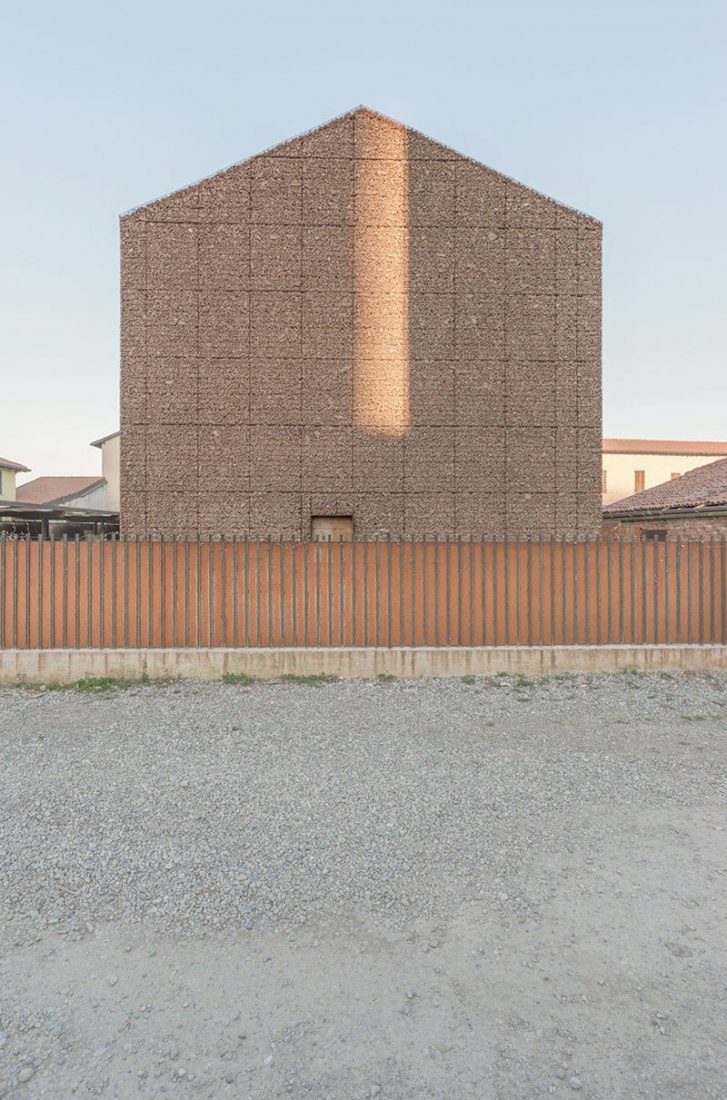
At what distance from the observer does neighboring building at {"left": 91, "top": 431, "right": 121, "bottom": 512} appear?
1505 inches

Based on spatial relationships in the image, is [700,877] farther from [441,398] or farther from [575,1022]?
[441,398]

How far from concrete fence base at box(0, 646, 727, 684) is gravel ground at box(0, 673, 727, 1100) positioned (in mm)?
2438

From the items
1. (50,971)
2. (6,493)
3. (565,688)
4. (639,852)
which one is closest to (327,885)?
(50,971)

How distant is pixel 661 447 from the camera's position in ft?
150

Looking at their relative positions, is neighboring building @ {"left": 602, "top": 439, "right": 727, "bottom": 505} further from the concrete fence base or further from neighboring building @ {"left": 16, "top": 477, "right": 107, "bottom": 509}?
neighboring building @ {"left": 16, "top": 477, "right": 107, "bottom": 509}

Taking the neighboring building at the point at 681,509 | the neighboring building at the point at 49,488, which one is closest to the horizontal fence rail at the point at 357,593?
the neighboring building at the point at 681,509

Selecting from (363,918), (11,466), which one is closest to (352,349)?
(363,918)

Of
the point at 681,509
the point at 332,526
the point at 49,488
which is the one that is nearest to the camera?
the point at 332,526

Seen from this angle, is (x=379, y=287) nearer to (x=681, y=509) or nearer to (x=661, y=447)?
(x=681, y=509)

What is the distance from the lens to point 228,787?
4918 mm

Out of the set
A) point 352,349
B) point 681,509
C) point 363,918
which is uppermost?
point 352,349

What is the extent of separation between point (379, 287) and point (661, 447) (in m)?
38.1

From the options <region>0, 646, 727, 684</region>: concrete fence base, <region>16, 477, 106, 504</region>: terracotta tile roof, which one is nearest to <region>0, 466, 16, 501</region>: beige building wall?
<region>16, 477, 106, 504</region>: terracotta tile roof

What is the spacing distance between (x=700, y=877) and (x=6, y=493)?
44833mm
